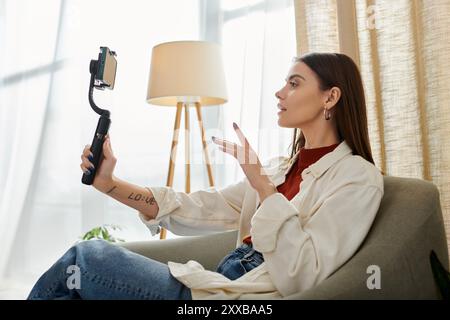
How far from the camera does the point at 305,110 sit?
144 centimetres

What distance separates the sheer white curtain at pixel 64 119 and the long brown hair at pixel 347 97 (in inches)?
66.4

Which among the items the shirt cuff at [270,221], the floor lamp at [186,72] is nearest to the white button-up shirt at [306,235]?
the shirt cuff at [270,221]

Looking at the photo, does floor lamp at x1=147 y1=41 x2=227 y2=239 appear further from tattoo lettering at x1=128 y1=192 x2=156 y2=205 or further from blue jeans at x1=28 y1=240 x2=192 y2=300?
blue jeans at x1=28 y1=240 x2=192 y2=300

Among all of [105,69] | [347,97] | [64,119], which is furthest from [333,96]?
[64,119]

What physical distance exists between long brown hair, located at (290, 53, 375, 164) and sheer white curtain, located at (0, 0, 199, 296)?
1686mm

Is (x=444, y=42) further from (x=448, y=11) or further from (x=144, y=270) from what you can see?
(x=144, y=270)

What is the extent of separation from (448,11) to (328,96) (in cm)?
58

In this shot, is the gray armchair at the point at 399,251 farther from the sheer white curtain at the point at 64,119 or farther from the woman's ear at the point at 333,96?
the sheer white curtain at the point at 64,119

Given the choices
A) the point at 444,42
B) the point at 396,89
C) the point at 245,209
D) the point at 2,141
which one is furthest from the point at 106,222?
the point at 444,42

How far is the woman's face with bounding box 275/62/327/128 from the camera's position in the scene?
1439 mm

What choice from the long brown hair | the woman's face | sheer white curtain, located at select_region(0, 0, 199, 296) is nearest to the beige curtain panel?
the long brown hair

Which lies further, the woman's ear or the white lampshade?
the white lampshade

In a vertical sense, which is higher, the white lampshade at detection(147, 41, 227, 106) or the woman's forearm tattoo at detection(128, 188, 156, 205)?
the white lampshade at detection(147, 41, 227, 106)

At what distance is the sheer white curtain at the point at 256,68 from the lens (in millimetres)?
Answer: 2402
